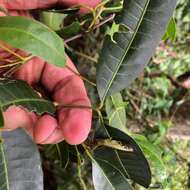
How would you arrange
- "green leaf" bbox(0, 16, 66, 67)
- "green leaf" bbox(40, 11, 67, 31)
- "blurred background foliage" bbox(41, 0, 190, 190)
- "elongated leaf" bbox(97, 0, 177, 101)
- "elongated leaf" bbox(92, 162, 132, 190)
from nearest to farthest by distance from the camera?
"green leaf" bbox(0, 16, 66, 67), "elongated leaf" bbox(97, 0, 177, 101), "elongated leaf" bbox(92, 162, 132, 190), "green leaf" bbox(40, 11, 67, 31), "blurred background foliage" bbox(41, 0, 190, 190)

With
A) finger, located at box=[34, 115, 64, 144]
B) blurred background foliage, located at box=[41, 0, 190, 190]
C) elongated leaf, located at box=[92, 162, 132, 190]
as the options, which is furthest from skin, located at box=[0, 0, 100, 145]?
blurred background foliage, located at box=[41, 0, 190, 190]

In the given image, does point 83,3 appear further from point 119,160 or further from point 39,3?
point 119,160

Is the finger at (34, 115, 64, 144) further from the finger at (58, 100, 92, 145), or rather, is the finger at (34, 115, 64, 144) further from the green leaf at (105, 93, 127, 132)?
the green leaf at (105, 93, 127, 132)

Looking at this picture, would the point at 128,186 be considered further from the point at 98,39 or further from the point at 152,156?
the point at 98,39

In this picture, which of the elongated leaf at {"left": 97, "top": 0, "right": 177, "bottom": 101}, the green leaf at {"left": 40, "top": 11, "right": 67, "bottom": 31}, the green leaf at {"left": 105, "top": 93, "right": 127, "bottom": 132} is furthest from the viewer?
the green leaf at {"left": 40, "top": 11, "right": 67, "bottom": 31}

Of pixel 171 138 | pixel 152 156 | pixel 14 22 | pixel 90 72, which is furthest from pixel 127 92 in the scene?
pixel 14 22
